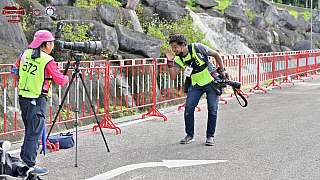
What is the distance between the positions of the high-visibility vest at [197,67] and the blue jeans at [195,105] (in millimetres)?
121

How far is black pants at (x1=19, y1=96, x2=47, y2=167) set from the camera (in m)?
5.44

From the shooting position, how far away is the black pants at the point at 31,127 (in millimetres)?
5441

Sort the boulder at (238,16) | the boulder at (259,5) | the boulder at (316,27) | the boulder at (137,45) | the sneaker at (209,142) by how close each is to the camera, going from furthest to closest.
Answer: the boulder at (316,27)
the boulder at (259,5)
the boulder at (238,16)
the boulder at (137,45)
the sneaker at (209,142)

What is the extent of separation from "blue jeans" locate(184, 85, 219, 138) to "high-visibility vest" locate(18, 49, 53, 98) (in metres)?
2.84

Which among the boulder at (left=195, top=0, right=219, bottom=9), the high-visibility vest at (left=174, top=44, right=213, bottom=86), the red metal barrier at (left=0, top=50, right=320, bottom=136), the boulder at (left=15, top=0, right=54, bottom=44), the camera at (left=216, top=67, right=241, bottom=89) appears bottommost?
the red metal barrier at (left=0, top=50, right=320, bottom=136)

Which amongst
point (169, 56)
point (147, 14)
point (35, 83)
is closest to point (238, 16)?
point (147, 14)

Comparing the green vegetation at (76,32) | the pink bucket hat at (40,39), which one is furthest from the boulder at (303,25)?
the pink bucket hat at (40,39)

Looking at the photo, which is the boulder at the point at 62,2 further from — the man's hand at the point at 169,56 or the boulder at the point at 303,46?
the boulder at the point at 303,46

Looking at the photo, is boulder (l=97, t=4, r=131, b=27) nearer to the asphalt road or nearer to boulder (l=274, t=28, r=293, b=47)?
the asphalt road

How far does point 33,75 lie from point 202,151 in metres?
2.92

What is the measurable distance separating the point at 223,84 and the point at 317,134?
218 cm

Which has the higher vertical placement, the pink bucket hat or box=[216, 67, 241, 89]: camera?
the pink bucket hat

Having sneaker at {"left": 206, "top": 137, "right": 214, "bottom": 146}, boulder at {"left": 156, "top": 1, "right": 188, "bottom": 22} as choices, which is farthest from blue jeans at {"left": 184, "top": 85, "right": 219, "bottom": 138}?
boulder at {"left": 156, "top": 1, "right": 188, "bottom": 22}

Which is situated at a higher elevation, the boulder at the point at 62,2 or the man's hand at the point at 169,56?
the boulder at the point at 62,2
